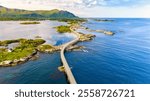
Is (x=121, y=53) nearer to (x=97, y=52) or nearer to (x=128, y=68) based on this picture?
(x=97, y=52)

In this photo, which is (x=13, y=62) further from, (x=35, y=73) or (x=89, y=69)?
(x=89, y=69)

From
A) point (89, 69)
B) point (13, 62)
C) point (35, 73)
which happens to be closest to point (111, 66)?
point (89, 69)

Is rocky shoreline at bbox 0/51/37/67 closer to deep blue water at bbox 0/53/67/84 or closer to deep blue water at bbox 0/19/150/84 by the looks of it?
deep blue water at bbox 0/53/67/84

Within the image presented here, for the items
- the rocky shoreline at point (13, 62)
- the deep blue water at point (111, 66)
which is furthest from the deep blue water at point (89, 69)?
the rocky shoreline at point (13, 62)

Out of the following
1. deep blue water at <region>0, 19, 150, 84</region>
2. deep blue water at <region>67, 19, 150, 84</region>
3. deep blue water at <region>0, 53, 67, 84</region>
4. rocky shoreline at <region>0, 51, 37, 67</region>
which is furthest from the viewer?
rocky shoreline at <region>0, 51, 37, 67</region>

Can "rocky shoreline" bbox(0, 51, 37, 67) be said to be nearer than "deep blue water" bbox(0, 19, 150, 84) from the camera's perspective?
No

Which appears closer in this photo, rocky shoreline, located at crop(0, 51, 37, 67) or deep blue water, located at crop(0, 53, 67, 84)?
deep blue water, located at crop(0, 53, 67, 84)

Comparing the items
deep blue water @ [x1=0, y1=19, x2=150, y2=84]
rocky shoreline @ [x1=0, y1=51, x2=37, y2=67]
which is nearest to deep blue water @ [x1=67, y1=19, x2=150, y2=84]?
deep blue water @ [x1=0, y1=19, x2=150, y2=84]

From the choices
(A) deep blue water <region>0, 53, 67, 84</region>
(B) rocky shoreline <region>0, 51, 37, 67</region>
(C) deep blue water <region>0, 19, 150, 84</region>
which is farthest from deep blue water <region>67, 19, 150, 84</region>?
(B) rocky shoreline <region>0, 51, 37, 67</region>

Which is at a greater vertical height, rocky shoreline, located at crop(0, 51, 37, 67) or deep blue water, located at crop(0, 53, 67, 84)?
rocky shoreline, located at crop(0, 51, 37, 67)

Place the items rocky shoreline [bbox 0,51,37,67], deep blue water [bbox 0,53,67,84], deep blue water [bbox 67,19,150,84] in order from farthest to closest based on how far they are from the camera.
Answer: rocky shoreline [bbox 0,51,37,67]
deep blue water [bbox 67,19,150,84]
deep blue water [bbox 0,53,67,84]

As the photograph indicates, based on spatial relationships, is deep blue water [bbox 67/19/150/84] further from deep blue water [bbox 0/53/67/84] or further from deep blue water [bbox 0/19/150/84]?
deep blue water [bbox 0/53/67/84]
